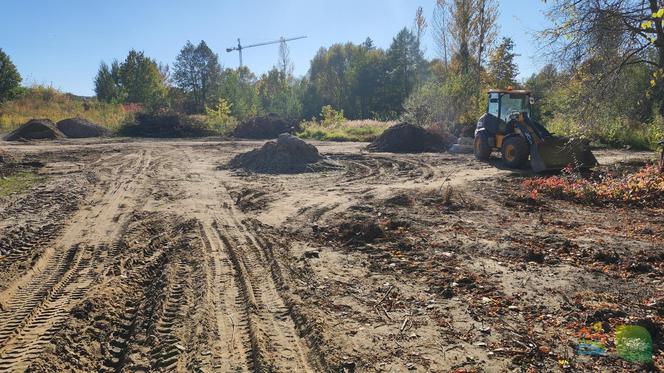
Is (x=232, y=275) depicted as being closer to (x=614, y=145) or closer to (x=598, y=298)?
(x=598, y=298)

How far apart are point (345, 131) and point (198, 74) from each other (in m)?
28.2

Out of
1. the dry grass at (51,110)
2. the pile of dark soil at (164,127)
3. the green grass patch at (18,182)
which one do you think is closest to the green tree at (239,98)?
the pile of dark soil at (164,127)

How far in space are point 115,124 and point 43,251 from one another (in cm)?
3165

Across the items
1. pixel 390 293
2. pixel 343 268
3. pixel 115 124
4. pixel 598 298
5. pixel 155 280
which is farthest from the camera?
pixel 115 124

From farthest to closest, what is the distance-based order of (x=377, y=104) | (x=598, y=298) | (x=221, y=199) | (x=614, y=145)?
(x=377, y=104)
(x=614, y=145)
(x=221, y=199)
(x=598, y=298)

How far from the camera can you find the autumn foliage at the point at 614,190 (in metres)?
9.12

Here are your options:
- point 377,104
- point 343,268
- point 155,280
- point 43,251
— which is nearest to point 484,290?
point 343,268

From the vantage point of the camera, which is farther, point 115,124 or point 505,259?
point 115,124

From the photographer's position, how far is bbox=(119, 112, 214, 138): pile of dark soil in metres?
31.4

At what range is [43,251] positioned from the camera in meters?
6.32

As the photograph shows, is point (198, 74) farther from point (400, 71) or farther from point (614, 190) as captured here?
point (614, 190)

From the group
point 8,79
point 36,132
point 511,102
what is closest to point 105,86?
point 8,79

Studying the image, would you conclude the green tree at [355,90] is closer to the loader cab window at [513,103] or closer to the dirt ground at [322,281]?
the loader cab window at [513,103]

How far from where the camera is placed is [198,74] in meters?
53.6
